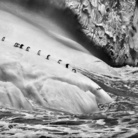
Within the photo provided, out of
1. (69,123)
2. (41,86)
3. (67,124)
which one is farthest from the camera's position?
(41,86)

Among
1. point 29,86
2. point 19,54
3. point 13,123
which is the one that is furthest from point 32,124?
point 19,54

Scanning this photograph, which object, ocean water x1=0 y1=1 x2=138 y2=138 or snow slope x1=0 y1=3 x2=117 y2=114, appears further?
snow slope x1=0 y1=3 x2=117 y2=114

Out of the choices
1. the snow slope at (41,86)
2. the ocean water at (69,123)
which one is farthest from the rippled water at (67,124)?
the snow slope at (41,86)

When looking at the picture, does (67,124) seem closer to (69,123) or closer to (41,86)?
(69,123)

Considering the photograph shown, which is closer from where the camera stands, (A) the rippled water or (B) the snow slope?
(A) the rippled water

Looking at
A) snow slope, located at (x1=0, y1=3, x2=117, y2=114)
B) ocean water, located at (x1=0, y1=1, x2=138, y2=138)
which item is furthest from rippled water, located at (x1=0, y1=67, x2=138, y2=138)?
snow slope, located at (x1=0, y1=3, x2=117, y2=114)

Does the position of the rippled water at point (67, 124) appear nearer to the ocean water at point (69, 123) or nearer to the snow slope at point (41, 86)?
the ocean water at point (69, 123)

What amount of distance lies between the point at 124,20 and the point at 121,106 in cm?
2035

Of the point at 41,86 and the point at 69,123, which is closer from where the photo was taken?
the point at 69,123

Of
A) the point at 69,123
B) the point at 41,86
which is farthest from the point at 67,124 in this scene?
the point at 41,86

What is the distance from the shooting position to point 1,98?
40.9 feet

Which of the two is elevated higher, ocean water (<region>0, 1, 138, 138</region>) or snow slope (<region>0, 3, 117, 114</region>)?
snow slope (<region>0, 3, 117, 114</region>)

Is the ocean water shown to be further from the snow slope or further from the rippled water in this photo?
the snow slope

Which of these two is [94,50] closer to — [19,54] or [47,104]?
[19,54]
